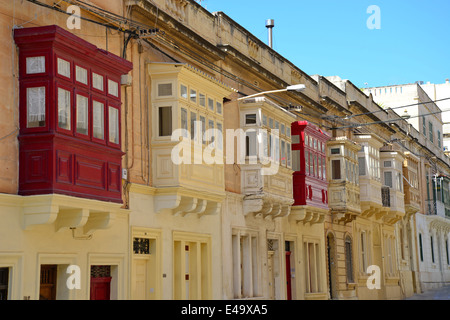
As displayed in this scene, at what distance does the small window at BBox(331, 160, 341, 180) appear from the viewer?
3119cm

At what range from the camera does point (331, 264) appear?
31438 mm

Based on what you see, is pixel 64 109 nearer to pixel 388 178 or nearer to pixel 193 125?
pixel 193 125

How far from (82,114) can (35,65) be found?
4.79ft

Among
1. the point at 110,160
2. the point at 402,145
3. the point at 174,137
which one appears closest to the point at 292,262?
the point at 174,137

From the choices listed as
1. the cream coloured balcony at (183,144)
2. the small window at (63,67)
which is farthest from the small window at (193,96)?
the small window at (63,67)

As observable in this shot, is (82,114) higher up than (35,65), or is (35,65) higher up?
(35,65)

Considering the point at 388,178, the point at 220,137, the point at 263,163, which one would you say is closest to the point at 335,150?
the point at 388,178

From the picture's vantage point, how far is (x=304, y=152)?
90.0 feet

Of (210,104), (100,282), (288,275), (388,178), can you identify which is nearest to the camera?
(100,282)

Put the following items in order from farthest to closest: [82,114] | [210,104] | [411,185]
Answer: [411,185] < [210,104] < [82,114]

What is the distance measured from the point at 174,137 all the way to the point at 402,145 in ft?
94.1

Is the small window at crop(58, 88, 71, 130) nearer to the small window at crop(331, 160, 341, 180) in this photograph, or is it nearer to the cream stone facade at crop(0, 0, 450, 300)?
the cream stone facade at crop(0, 0, 450, 300)

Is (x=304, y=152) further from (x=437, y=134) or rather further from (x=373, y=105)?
(x=437, y=134)

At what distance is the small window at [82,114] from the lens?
14.9 metres
